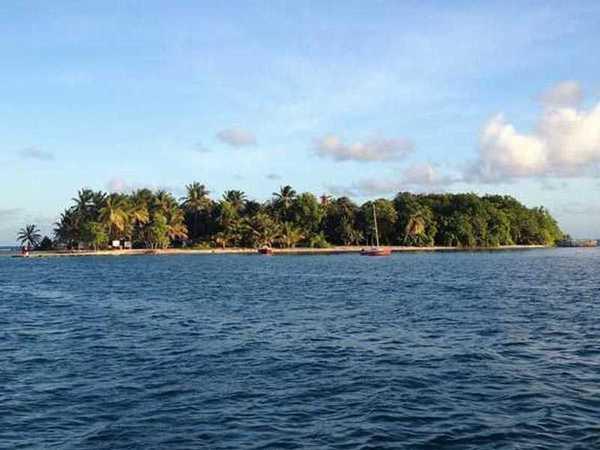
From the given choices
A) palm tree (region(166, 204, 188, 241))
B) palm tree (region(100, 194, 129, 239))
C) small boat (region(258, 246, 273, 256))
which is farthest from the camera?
palm tree (region(166, 204, 188, 241))

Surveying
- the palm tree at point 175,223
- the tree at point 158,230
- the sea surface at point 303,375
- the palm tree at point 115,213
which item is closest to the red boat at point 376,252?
the palm tree at point 175,223

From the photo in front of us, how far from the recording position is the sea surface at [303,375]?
18250 mm

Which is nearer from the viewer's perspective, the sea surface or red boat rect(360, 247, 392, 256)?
the sea surface

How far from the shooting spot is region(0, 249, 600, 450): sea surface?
59.9 ft

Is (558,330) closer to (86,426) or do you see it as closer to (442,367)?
(442,367)

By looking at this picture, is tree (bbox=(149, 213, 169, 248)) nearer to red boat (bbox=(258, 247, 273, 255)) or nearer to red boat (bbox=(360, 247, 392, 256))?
red boat (bbox=(258, 247, 273, 255))

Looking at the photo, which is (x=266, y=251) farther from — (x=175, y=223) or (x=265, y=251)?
(x=175, y=223)

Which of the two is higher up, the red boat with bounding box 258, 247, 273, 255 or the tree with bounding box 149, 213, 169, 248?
the tree with bounding box 149, 213, 169, 248

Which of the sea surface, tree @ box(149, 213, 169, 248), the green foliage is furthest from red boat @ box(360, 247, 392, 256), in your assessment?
the sea surface

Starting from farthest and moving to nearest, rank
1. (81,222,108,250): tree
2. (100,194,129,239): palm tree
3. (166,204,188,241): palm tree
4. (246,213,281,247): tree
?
(246,213,281,247): tree < (166,204,188,241): palm tree < (100,194,129,239): palm tree < (81,222,108,250): tree

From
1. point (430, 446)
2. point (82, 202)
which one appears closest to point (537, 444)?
point (430, 446)

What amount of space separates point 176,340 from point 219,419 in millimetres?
15648

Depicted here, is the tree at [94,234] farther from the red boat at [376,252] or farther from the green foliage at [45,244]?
the red boat at [376,252]

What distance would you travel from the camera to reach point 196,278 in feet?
289
